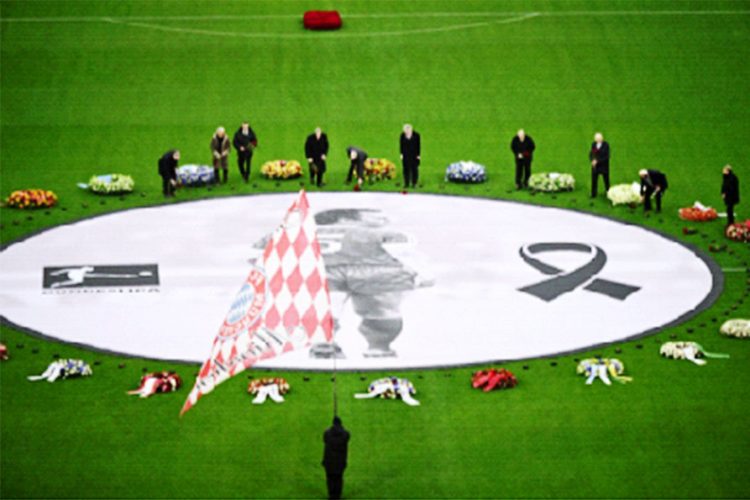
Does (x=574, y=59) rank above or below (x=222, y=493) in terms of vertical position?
above

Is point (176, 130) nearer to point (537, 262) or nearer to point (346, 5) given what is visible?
point (346, 5)

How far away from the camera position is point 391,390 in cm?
3256

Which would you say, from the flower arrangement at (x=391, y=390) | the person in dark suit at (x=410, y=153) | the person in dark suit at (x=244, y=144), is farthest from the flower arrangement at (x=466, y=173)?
the flower arrangement at (x=391, y=390)

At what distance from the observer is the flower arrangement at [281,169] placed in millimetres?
47656

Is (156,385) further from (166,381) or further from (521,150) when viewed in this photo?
(521,150)

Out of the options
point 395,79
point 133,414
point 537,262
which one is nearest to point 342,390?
point 133,414

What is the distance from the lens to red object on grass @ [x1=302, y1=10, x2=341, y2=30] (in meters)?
60.3

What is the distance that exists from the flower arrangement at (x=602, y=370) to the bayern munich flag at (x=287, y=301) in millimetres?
8004

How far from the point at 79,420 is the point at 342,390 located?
16.3 ft

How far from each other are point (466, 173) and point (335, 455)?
20.9 meters

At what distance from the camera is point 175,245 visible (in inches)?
1645

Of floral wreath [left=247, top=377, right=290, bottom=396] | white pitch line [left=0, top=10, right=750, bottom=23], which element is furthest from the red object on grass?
floral wreath [left=247, top=377, right=290, bottom=396]

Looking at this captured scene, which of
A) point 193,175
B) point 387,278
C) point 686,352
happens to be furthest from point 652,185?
point 193,175

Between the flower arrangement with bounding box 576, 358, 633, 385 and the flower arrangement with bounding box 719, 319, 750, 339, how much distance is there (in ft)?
9.97
